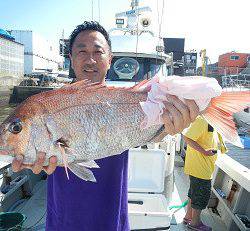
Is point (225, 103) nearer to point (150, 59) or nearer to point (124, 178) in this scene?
point (124, 178)

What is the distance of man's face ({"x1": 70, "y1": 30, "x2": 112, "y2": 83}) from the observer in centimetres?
224

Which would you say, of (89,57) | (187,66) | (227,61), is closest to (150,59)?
(89,57)

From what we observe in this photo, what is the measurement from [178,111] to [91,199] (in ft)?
2.66

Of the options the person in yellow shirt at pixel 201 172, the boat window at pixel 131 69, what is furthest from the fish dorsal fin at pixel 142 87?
the boat window at pixel 131 69

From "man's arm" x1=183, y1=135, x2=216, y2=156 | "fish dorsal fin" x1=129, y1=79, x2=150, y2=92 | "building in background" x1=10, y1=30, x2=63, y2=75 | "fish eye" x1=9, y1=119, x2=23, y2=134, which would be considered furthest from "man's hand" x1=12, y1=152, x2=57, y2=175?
"building in background" x1=10, y1=30, x2=63, y2=75

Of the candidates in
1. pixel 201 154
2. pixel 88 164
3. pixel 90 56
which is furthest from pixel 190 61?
pixel 88 164

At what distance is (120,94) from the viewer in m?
1.87

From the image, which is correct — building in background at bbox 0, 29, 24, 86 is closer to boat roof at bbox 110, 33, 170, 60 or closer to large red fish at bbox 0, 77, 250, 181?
boat roof at bbox 110, 33, 170, 60

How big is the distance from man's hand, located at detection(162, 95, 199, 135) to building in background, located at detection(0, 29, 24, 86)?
3849 centimetres

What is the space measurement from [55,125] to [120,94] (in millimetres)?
412

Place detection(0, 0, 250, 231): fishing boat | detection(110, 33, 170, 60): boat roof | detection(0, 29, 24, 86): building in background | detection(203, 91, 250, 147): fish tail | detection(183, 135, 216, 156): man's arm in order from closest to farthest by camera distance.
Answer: detection(203, 91, 250, 147): fish tail → detection(0, 0, 250, 231): fishing boat → detection(183, 135, 216, 156): man's arm → detection(110, 33, 170, 60): boat roof → detection(0, 29, 24, 86): building in background

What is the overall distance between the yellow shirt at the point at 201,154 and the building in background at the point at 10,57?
3631 cm

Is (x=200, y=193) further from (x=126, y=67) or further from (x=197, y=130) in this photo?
(x=126, y=67)

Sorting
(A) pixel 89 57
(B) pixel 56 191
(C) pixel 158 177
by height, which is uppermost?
(A) pixel 89 57
